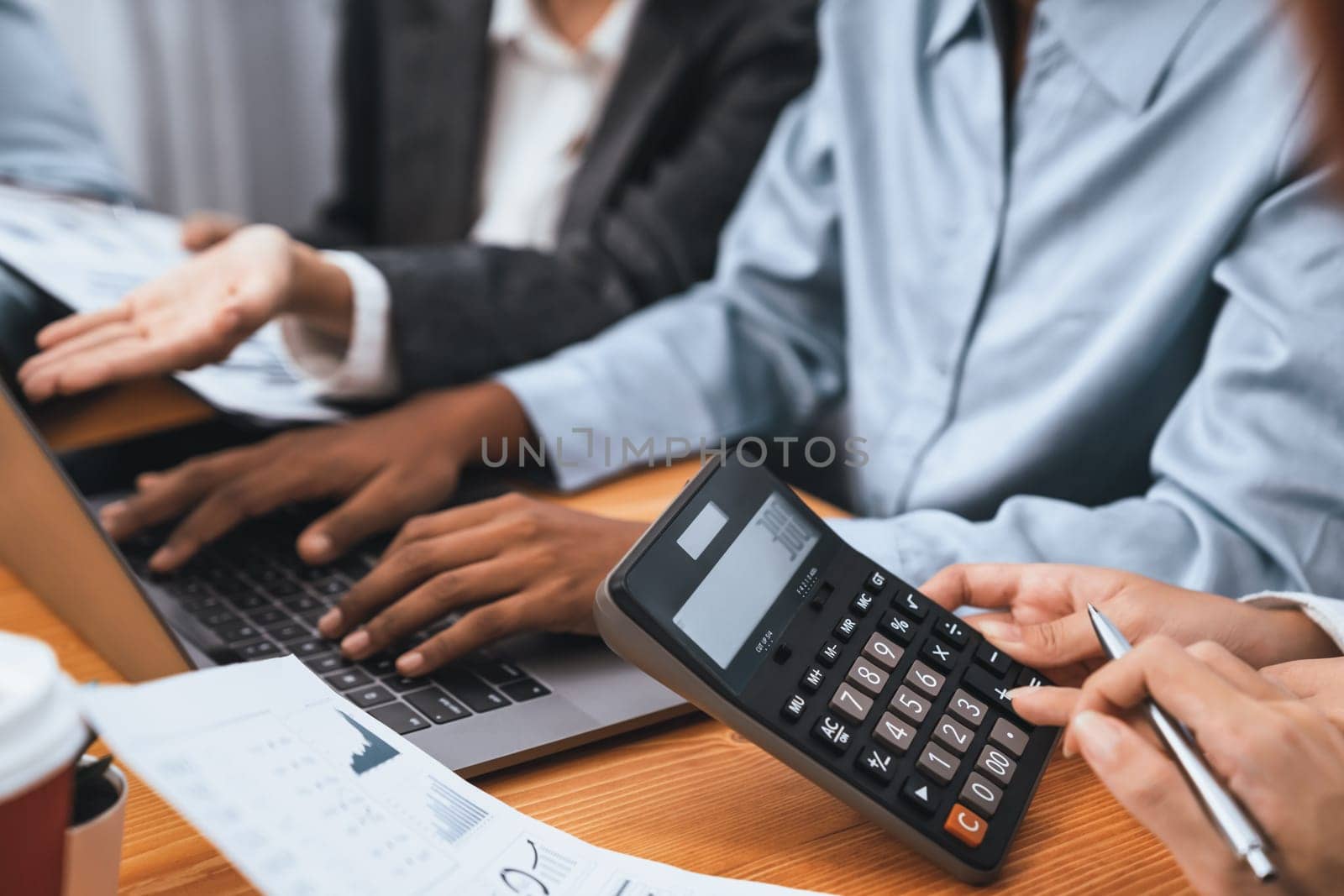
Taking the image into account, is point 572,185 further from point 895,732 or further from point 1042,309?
point 895,732

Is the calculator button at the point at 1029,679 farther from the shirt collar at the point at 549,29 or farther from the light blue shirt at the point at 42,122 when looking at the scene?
the light blue shirt at the point at 42,122

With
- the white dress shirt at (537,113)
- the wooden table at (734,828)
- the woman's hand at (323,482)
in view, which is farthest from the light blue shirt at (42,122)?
the wooden table at (734,828)

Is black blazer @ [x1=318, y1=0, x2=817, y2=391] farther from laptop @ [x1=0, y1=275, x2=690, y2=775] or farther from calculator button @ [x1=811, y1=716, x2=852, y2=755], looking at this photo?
calculator button @ [x1=811, y1=716, x2=852, y2=755]

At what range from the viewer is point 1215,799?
12.0 inches

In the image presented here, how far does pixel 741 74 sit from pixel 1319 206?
522 millimetres

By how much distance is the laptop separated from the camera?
1.37ft

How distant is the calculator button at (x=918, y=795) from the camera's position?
36cm

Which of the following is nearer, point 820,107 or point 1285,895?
point 1285,895

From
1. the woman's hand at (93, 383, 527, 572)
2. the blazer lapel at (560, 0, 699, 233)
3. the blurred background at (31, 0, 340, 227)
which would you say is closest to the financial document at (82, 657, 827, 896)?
the woman's hand at (93, 383, 527, 572)

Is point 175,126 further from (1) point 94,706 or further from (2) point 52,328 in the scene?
(1) point 94,706

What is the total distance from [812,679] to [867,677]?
2 centimetres

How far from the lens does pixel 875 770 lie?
0.36 m

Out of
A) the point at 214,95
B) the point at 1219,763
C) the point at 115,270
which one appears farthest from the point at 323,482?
the point at 214,95

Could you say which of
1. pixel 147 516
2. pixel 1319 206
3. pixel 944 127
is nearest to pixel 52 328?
pixel 147 516
